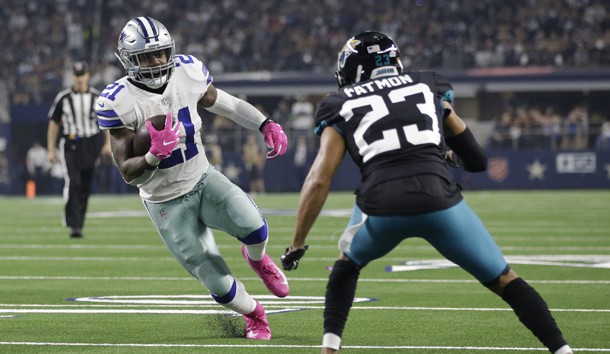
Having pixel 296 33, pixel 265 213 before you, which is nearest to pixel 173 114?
pixel 265 213

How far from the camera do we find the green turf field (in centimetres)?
594

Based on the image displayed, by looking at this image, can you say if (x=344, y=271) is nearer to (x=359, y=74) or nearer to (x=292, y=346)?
(x=359, y=74)

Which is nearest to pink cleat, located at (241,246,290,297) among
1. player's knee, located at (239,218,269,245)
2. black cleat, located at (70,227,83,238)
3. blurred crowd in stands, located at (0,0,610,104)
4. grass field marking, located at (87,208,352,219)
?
player's knee, located at (239,218,269,245)

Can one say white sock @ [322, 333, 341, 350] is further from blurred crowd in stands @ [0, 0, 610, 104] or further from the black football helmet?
blurred crowd in stands @ [0, 0, 610, 104]

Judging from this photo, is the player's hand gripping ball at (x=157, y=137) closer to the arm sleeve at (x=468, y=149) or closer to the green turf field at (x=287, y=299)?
the green turf field at (x=287, y=299)

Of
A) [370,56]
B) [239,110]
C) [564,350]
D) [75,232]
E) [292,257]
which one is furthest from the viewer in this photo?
[75,232]

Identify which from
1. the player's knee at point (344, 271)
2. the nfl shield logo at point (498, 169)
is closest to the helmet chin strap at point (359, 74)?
the player's knee at point (344, 271)

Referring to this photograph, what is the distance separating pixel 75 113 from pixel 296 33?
20.0m

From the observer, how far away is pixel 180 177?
6.29 meters

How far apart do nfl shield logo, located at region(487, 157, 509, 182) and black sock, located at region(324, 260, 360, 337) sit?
21.9 metres

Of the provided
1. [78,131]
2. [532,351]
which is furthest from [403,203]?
[78,131]

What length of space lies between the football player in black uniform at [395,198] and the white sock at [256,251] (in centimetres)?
145

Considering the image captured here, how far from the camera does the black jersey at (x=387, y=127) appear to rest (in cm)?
471

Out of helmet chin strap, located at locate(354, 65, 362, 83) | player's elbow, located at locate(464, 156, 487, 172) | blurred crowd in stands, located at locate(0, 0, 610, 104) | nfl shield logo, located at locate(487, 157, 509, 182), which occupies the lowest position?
nfl shield logo, located at locate(487, 157, 509, 182)
